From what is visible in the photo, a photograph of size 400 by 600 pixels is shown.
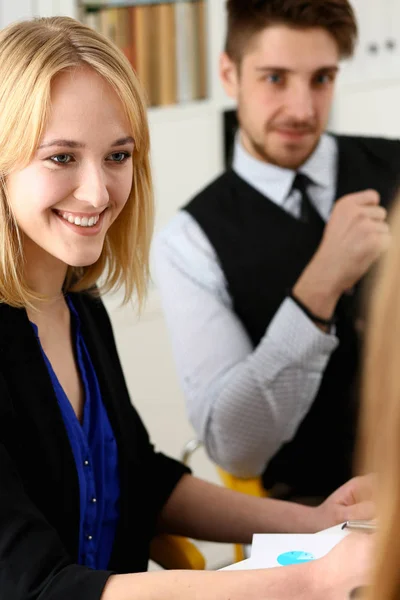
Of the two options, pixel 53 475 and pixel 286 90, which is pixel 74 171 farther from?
pixel 286 90

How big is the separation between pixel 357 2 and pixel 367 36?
0.40 ft

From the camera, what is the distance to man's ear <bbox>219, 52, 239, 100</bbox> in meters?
2.22

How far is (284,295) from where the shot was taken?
2076 mm

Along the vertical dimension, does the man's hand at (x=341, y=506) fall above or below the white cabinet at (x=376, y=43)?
below

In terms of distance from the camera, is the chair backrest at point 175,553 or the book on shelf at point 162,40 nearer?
the chair backrest at point 175,553

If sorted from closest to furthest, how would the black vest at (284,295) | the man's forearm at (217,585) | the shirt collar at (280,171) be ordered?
1. the man's forearm at (217,585)
2. the black vest at (284,295)
3. the shirt collar at (280,171)

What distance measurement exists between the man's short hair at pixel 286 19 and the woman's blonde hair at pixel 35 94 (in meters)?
0.83

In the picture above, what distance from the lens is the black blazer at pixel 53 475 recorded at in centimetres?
112

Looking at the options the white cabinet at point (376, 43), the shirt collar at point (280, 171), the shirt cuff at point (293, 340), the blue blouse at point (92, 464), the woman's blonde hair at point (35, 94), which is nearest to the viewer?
the woman's blonde hair at point (35, 94)

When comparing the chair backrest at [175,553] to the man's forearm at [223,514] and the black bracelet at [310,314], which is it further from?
the black bracelet at [310,314]

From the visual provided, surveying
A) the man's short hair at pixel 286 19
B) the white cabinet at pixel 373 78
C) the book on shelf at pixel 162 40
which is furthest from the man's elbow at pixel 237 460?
the white cabinet at pixel 373 78

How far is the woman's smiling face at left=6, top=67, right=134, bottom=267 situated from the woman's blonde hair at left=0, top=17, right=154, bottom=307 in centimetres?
1

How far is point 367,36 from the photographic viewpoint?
3.34m

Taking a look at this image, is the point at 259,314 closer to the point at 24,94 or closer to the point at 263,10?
the point at 263,10
